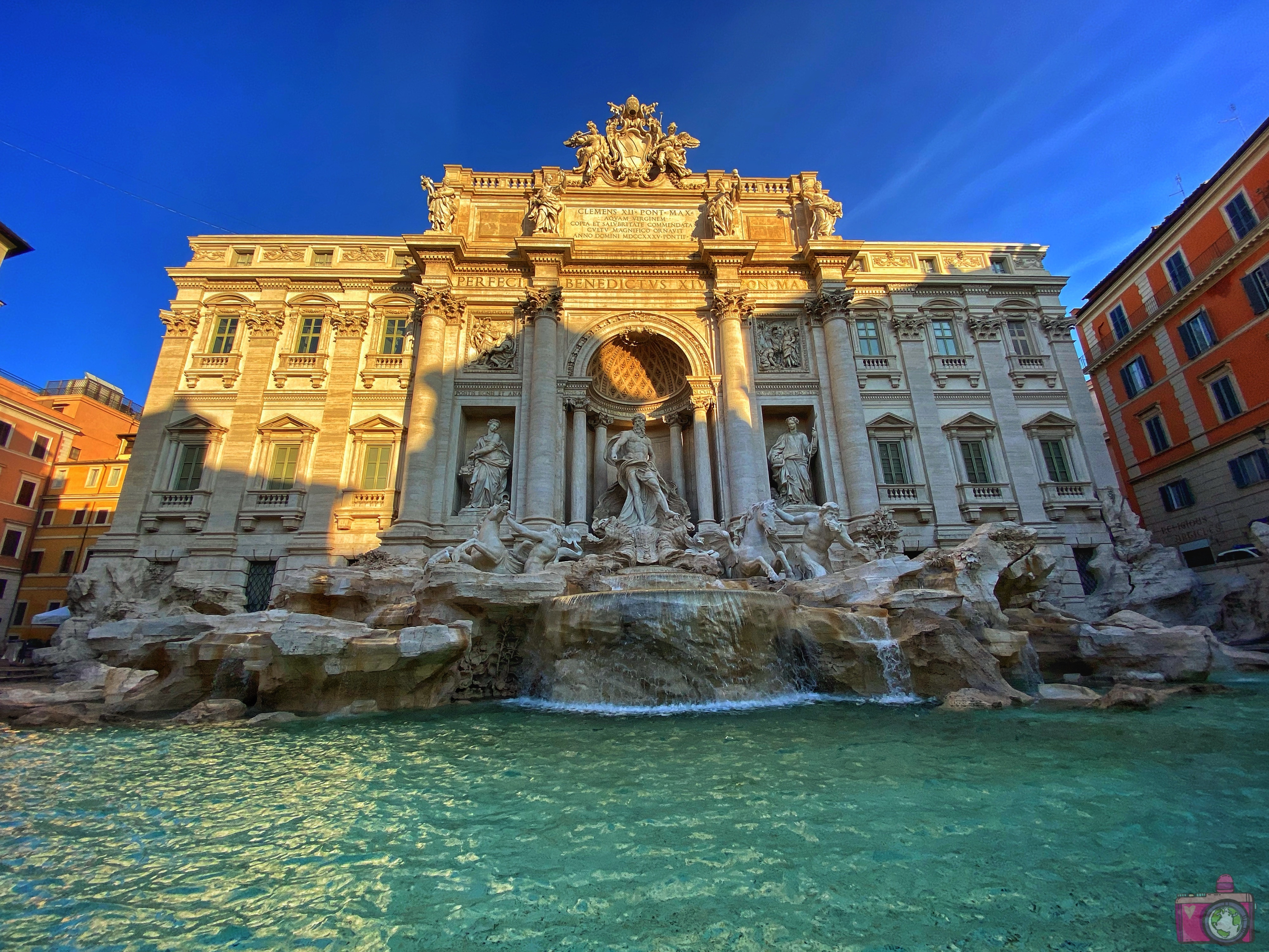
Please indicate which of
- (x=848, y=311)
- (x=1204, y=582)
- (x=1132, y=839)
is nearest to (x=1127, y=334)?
(x=1204, y=582)

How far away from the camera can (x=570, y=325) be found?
19.7 meters

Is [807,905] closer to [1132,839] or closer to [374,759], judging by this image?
[1132,839]

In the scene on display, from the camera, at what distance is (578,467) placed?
1825 centimetres

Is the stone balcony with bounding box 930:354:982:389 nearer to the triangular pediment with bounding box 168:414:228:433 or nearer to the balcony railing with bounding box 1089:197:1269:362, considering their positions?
the balcony railing with bounding box 1089:197:1269:362

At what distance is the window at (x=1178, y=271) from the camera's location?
21422 millimetres

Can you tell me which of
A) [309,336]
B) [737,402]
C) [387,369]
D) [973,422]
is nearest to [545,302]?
[387,369]

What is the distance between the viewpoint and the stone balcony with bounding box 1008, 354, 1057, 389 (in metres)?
20.6

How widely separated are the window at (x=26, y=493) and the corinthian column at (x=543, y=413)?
2562 cm

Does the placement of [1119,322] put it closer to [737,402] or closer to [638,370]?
[737,402]

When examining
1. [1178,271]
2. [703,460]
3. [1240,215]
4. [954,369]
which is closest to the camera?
[703,460]

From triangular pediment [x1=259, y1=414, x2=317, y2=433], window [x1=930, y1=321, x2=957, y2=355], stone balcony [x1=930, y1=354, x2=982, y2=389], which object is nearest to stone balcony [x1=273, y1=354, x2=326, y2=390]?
triangular pediment [x1=259, y1=414, x2=317, y2=433]

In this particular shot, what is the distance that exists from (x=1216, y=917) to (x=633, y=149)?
24554 mm

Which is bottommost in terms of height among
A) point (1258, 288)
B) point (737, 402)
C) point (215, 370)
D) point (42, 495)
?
point (42, 495)

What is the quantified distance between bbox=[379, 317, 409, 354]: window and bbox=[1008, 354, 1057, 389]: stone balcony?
22.0m
